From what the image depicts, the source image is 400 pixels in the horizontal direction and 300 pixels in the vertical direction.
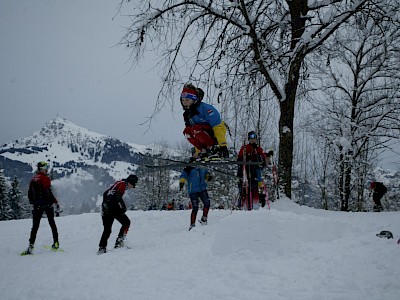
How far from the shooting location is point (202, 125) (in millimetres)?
4836

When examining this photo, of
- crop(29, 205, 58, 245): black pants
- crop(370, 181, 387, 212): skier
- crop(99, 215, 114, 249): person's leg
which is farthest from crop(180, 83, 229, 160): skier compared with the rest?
crop(370, 181, 387, 212): skier

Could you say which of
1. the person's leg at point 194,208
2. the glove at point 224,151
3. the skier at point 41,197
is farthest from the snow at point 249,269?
the skier at point 41,197

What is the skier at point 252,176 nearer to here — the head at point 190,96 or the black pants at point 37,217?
the head at point 190,96

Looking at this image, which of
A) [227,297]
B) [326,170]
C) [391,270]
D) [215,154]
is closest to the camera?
[227,297]

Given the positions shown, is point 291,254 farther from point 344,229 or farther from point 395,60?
point 395,60

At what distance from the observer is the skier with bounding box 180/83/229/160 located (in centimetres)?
466

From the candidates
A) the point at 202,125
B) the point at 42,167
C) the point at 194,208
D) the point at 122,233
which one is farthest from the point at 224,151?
the point at 42,167

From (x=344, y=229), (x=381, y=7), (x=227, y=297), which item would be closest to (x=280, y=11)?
(x=381, y=7)

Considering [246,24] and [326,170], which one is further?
[326,170]

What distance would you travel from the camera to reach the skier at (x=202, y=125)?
4656mm

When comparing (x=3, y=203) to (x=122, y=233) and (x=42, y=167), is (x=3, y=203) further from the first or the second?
(x=122, y=233)

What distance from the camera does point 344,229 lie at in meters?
4.21

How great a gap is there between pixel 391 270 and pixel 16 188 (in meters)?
40.2

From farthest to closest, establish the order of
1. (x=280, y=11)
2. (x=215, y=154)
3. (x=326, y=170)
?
(x=326, y=170), (x=280, y=11), (x=215, y=154)
